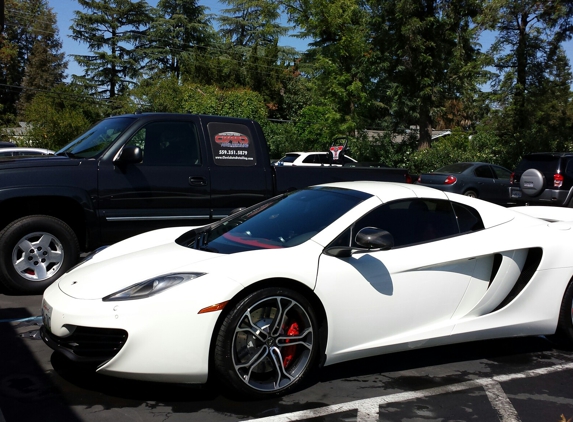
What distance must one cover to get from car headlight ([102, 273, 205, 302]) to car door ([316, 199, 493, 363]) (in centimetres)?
85

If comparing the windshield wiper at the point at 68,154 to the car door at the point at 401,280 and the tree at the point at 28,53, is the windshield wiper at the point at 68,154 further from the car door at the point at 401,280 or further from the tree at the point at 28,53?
the tree at the point at 28,53

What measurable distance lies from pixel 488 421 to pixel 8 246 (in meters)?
4.87

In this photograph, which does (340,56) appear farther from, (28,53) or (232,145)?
(28,53)

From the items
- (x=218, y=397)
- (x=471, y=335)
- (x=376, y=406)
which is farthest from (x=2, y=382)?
(x=471, y=335)

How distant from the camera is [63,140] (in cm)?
2811

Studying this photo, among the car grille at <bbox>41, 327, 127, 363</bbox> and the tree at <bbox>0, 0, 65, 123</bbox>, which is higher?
the tree at <bbox>0, 0, 65, 123</bbox>

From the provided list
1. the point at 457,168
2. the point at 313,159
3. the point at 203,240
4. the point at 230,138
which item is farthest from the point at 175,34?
the point at 203,240

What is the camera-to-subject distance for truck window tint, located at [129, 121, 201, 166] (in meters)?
7.14

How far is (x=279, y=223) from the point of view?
15.0ft

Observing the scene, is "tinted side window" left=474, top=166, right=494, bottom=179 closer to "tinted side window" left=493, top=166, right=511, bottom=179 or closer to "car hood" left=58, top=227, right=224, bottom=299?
"tinted side window" left=493, top=166, right=511, bottom=179

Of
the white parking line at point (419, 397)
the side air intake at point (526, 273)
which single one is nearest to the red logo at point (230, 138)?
the side air intake at point (526, 273)

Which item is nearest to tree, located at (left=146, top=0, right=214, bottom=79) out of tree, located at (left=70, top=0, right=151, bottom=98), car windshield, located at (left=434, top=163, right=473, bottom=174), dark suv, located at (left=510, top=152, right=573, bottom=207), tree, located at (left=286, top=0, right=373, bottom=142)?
tree, located at (left=70, top=0, right=151, bottom=98)

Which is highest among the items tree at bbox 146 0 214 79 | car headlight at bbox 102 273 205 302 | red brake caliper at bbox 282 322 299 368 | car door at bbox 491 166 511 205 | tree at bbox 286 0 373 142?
tree at bbox 146 0 214 79

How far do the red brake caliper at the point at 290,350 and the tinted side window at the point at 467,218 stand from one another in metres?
1.55
